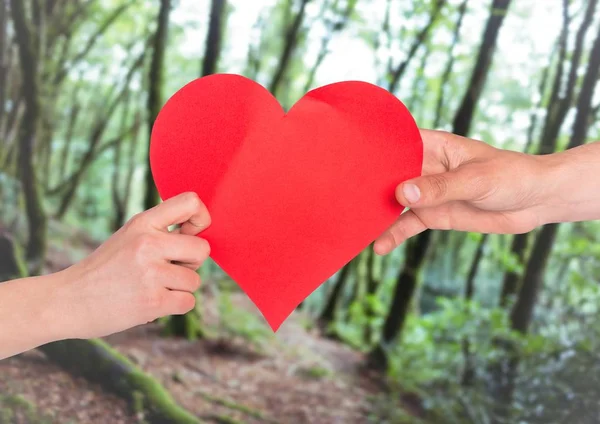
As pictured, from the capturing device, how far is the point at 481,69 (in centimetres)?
156

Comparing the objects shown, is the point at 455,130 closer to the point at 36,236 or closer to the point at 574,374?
the point at 574,374

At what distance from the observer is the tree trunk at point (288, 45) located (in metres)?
1.58

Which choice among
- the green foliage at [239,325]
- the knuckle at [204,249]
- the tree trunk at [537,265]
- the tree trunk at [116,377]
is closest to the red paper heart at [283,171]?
the knuckle at [204,249]

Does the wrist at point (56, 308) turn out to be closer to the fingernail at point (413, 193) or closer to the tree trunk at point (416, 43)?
the fingernail at point (413, 193)

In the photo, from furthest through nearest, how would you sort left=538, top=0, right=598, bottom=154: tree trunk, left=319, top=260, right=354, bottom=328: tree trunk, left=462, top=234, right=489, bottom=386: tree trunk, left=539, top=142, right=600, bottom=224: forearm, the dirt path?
left=319, top=260, right=354, bottom=328: tree trunk
left=462, top=234, right=489, bottom=386: tree trunk
left=538, top=0, right=598, bottom=154: tree trunk
the dirt path
left=539, top=142, right=600, bottom=224: forearm

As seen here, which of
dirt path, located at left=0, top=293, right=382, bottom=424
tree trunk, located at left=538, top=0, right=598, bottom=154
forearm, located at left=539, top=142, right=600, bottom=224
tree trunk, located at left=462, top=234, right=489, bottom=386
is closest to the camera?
forearm, located at left=539, top=142, right=600, bottom=224

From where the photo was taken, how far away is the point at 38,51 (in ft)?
5.09

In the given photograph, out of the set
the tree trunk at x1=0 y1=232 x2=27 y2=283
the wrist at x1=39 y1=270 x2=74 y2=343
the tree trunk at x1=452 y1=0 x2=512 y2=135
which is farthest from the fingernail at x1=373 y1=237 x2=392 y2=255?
the tree trunk at x1=0 y1=232 x2=27 y2=283

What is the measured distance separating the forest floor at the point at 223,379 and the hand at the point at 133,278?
99cm

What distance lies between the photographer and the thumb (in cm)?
57

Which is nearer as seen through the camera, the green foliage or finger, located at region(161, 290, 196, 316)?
finger, located at region(161, 290, 196, 316)

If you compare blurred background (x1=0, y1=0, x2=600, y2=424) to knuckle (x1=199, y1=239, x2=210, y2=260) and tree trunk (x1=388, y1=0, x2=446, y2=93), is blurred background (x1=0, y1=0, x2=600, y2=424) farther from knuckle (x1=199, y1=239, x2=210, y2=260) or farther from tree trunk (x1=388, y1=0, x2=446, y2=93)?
knuckle (x1=199, y1=239, x2=210, y2=260)

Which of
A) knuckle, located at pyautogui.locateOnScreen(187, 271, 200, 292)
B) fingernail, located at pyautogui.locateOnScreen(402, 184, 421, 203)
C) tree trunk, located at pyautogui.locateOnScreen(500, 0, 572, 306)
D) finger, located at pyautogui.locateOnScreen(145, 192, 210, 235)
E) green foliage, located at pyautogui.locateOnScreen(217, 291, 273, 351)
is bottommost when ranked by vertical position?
green foliage, located at pyautogui.locateOnScreen(217, 291, 273, 351)

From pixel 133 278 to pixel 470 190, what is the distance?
40cm
